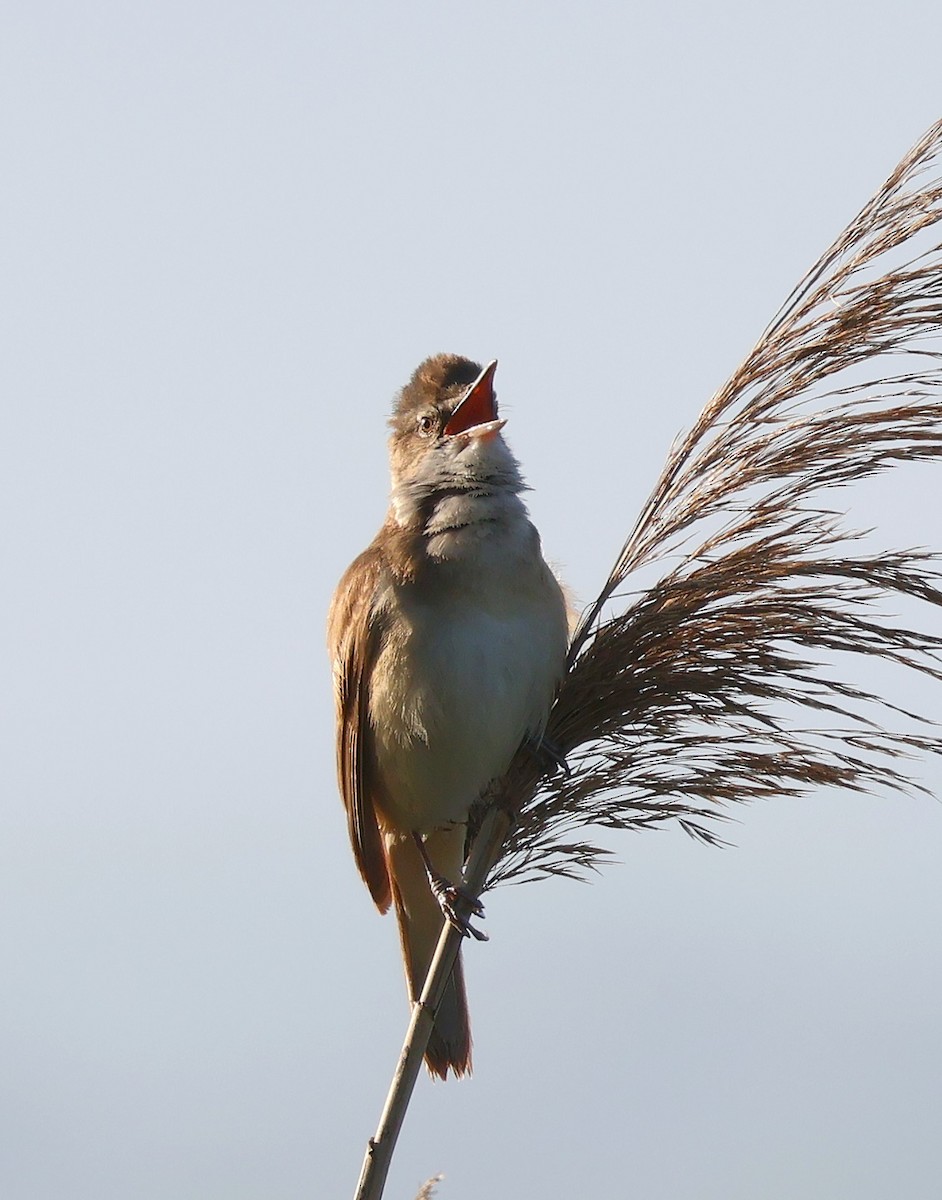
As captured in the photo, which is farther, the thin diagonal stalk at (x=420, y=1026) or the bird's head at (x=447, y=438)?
the bird's head at (x=447, y=438)

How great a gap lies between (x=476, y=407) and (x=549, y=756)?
1428 millimetres

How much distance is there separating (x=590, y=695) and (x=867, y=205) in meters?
1.11

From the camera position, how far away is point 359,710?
151 inches

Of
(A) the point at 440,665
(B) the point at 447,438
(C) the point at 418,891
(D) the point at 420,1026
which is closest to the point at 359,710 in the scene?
(A) the point at 440,665

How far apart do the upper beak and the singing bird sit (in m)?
0.02

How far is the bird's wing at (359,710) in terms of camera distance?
12.5 ft

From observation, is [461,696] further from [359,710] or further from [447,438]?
[447,438]

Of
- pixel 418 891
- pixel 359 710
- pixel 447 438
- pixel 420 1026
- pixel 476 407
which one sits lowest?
pixel 420 1026

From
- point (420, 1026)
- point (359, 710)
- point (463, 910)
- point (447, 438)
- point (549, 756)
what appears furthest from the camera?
point (447, 438)

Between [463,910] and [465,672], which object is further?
[465,672]

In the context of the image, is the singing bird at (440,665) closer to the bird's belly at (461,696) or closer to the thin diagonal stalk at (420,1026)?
the bird's belly at (461,696)

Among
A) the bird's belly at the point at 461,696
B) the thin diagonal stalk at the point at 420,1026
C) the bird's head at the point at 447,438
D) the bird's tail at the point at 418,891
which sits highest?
the bird's head at the point at 447,438

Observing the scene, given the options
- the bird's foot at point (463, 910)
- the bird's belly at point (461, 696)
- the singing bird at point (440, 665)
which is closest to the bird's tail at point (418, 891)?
the singing bird at point (440, 665)

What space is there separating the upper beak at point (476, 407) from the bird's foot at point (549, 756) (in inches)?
52.1
